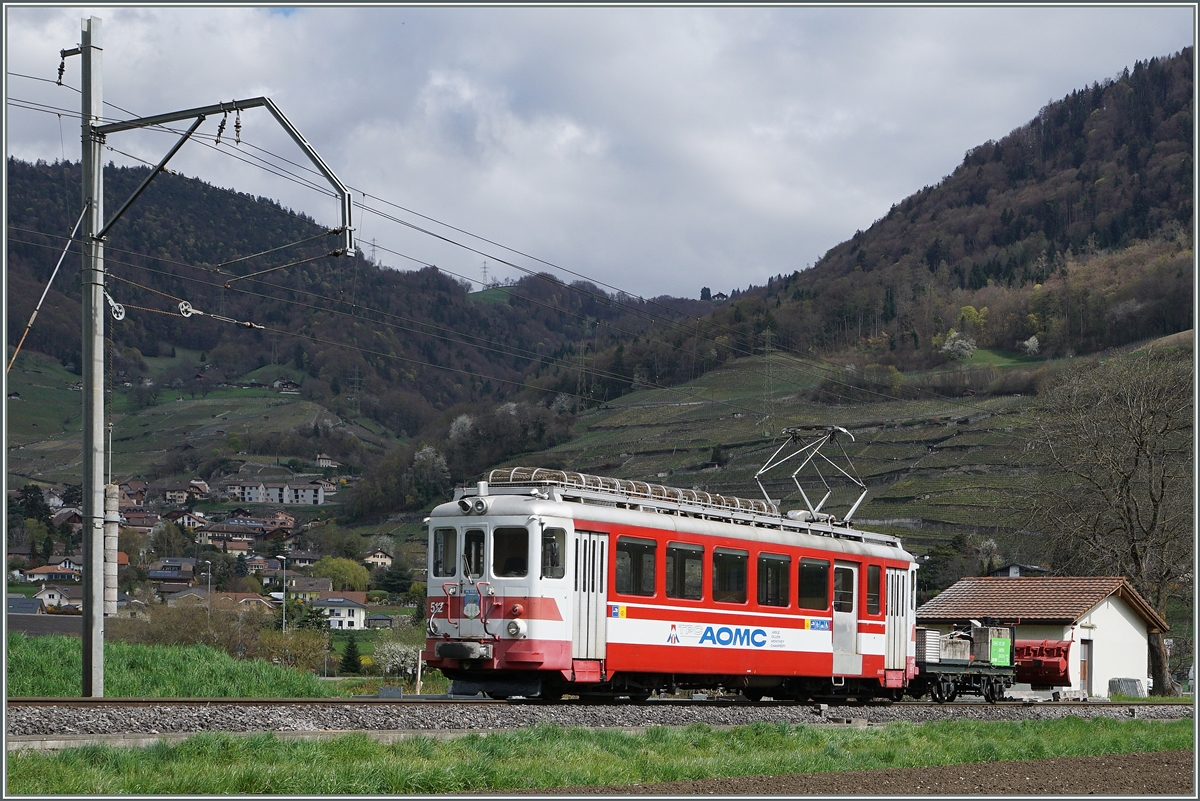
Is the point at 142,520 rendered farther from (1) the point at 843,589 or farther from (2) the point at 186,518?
(1) the point at 843,589

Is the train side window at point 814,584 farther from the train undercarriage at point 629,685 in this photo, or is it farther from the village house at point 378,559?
the village house at point 378,559

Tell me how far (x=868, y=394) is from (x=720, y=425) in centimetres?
3571

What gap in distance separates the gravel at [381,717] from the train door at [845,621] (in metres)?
2.28

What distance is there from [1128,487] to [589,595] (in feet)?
120

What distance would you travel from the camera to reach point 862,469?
11588 centimetres

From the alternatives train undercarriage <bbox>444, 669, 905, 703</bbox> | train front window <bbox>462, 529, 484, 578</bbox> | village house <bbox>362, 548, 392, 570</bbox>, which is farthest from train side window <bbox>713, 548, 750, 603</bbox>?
village house <bbox>362, 548, 392, 570</bbox>

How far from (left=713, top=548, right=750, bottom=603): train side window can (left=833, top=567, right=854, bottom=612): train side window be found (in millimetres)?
3144

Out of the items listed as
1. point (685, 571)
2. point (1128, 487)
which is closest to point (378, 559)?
point (1128, 487)

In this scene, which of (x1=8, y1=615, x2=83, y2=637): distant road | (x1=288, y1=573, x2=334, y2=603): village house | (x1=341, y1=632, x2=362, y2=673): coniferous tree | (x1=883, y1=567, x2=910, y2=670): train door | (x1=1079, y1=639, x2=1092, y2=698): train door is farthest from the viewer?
(x1=288, y1=573, x2=334, y2=603): village house

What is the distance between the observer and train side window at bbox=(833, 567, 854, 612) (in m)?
24.4

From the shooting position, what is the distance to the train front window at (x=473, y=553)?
19.5 metres

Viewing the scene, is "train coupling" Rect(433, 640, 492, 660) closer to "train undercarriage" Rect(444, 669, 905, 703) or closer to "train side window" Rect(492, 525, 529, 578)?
"train undercarriage" Rect(444, 669, 905, 703)

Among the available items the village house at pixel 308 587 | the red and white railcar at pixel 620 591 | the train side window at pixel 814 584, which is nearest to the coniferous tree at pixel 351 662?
the village house at pixel 308 587

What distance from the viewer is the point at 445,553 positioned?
2002 cm
